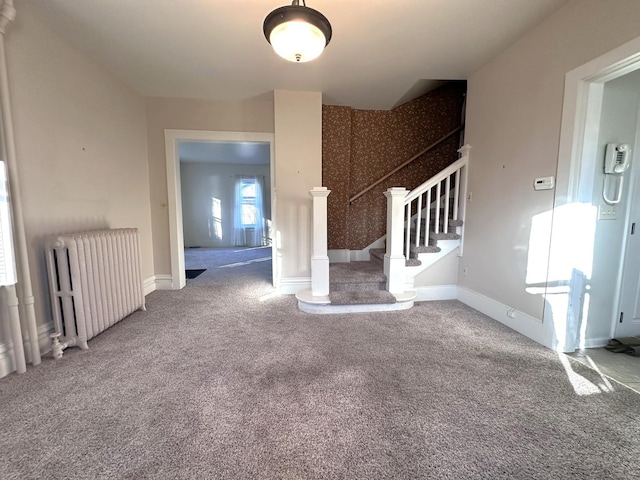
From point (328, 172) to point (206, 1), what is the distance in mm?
2447

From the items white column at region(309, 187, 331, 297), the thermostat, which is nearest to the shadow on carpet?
white column at region(309, 187, 331, 297)

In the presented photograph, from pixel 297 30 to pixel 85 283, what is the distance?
7.86ft

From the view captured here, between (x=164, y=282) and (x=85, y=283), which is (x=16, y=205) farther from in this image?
(x=164, y=282)

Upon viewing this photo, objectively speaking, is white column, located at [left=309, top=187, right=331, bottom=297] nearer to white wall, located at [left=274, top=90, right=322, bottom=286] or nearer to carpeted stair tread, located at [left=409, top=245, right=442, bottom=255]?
white wall, located at [left=274, top=90, right=322, bottom=286]

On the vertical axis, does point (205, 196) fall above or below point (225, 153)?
below

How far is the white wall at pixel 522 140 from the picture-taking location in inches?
74.0

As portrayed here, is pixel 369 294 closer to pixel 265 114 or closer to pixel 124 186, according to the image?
pixel 265 114

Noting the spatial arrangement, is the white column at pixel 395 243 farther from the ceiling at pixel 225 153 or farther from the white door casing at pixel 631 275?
the ceiling at pixel 225 153

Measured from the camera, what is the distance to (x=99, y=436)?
1309 mm

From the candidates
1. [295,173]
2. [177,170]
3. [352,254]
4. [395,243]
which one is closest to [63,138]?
[177,170]

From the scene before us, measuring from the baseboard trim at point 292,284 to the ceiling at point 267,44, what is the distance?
2.44 m

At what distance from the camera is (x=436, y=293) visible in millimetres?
3299

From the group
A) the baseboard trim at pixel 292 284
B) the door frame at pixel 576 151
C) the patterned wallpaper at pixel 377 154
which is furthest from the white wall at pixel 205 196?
the door frame at pixel 576 151

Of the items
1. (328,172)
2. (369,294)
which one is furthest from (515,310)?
(328,172)
